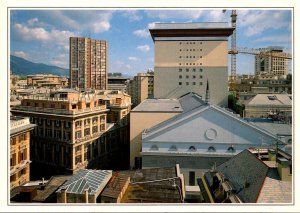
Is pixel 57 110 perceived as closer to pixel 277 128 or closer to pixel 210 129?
pixel 210 129

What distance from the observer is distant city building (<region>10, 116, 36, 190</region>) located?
14.5 meters

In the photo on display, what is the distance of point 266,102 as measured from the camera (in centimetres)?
2867

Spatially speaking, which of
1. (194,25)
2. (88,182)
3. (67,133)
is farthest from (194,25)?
(88,182)

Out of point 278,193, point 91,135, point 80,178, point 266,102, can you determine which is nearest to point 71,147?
point 91,135

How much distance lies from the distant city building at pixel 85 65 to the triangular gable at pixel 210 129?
49540mm

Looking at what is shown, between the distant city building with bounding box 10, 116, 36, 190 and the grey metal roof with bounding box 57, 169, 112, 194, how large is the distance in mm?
5605

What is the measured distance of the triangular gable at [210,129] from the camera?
1647cm

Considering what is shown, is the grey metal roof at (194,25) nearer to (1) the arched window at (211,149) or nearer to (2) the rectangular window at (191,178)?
(1) the arched window at (211,149)

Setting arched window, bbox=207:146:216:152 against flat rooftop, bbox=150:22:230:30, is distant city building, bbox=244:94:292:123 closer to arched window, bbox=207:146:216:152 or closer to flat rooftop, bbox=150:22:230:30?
flat rooftop, bbox=150:22:230:30

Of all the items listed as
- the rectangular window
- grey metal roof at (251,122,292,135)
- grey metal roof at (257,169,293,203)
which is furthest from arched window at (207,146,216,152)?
grey metal roof at (257,169,293,203)

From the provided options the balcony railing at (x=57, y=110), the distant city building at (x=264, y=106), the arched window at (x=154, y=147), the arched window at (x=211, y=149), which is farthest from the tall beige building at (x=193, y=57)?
the arched window at (x=154, y=147)

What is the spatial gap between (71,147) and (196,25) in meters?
18.6

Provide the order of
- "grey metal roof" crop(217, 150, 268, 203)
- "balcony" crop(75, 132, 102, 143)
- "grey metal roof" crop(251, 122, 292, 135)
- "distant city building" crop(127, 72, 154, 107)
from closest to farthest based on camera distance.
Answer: "grey metal roof" crop(217, 150, 268, 203) → "grey metal roof" crop(251, 122, 292, 135) → "balcony" crop(75, 132, 102, 143) → "distant city building" crop(127, 72, 154, 107)

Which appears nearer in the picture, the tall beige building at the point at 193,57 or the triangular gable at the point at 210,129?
the triangular gable at the point at 210,129
